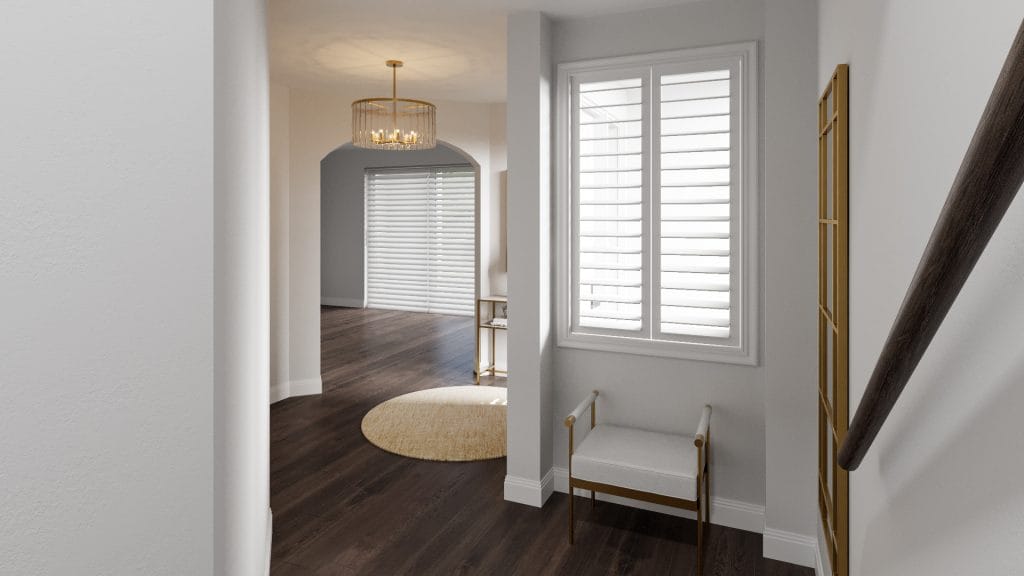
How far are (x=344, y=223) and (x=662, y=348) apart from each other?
8401 mm

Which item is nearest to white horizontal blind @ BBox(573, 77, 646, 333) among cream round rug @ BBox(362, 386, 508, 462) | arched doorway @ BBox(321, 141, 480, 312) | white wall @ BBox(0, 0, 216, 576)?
cream round rug @ BBox(362, 386, 508, 462)

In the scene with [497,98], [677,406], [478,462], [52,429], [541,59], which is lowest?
[478,462]

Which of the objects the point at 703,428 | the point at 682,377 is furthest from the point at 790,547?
the point at 682,377

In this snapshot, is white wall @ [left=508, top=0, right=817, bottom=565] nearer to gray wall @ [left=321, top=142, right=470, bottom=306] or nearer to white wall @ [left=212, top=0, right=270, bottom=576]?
white wall @ [left=212, top=0, right=270, bottom=576]

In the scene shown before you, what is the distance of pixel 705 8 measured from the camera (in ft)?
9.65

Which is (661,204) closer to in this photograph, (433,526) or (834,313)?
(834,313)

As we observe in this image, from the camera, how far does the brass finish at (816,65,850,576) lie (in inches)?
71.6

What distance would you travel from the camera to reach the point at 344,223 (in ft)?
34.9

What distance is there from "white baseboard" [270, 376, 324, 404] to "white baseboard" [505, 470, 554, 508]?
2552mm

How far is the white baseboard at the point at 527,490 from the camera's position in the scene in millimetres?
3264

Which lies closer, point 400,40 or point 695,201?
point 695,201

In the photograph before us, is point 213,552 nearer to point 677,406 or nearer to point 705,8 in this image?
point 677,406

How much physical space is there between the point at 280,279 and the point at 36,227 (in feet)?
14.6

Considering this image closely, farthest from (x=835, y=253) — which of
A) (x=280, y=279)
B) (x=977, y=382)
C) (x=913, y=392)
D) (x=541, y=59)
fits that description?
(x=280, y=279)
